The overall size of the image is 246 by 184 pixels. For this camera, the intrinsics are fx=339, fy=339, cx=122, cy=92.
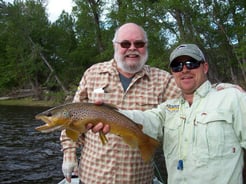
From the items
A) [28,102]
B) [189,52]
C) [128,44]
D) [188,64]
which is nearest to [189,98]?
[188,64]

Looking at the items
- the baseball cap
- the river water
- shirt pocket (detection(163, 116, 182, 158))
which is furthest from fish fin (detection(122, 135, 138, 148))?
the river water

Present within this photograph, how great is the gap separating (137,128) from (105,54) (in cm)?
3027

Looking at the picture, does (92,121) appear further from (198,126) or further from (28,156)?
(28,156)

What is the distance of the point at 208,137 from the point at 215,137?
58mm

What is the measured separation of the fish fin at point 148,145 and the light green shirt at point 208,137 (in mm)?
105

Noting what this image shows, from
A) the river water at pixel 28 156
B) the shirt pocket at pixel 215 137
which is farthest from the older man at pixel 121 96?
the river water at pixel 28 156

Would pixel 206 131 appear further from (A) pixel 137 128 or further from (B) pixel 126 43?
(B) pixel 126 43

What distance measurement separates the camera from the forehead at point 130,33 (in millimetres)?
3864

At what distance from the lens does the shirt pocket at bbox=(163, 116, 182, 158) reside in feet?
9.81

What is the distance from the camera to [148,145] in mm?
3117

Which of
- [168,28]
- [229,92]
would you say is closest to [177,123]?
[229,92]

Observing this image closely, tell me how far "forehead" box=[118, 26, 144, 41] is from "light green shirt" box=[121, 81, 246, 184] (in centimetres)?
111

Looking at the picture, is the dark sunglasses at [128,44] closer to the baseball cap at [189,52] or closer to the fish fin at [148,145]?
the baseball cap at [189,52]

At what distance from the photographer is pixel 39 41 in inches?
1750
